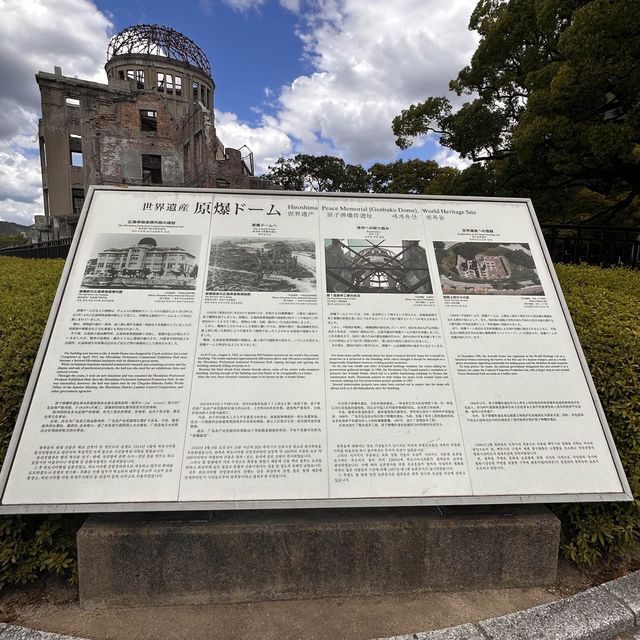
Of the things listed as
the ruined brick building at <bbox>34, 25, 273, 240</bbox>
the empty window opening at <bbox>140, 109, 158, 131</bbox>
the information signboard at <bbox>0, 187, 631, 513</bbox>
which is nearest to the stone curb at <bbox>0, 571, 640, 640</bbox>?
the information signboard at <bbox>0, 187, 631, 513</bbox>

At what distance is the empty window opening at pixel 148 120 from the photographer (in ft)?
97.4

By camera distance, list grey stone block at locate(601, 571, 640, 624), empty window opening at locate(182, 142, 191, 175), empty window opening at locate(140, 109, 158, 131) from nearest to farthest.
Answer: grey stone block at locate(601, 571, 640, 624), empty window opening at locate(182, 142, 191, 175), empty window opening at locate(140, 109, 158, 131)

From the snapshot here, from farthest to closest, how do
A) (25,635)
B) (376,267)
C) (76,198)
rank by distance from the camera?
(76,198)
(376,267)
(25,635)

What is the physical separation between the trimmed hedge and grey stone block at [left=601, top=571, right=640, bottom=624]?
0.17 meters

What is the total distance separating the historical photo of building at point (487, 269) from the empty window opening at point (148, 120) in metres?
33.3

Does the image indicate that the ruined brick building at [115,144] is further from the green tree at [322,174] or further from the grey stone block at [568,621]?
the grey stone block at [568,621]

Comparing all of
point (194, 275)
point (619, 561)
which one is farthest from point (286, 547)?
point (619, 561)

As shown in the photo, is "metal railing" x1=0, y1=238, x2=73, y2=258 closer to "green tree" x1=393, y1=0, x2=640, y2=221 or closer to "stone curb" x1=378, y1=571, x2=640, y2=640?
"green tree" x1=393, y1=0, x2=640, y2=221

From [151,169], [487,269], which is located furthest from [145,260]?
[151,169]

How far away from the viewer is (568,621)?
190 centimetres

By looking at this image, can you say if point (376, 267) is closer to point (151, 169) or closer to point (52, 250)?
point (52, 250)

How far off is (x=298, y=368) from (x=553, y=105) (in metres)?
8.82

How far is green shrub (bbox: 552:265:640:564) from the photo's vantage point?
2.29 metres

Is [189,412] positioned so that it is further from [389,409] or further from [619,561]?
[619,561]
